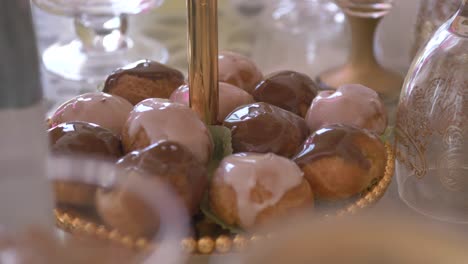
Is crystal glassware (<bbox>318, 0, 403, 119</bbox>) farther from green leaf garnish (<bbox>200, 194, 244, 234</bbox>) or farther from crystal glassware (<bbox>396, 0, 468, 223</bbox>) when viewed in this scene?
green leaf garnish (<bbox>200, 194, 244, 234</bbox>)

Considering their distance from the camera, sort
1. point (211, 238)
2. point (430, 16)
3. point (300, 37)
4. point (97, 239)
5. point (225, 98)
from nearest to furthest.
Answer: point (97, 239) → point (211, 238) → point (225, 98) → point (430, 16) → point (300, 37)

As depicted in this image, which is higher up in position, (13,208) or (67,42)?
(13,208)

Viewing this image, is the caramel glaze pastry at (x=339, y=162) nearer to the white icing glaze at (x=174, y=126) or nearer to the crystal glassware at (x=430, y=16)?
the white icing glaze at (x=174, y=126)

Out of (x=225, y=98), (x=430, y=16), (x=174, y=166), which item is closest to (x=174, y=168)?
(x=174, y=166)

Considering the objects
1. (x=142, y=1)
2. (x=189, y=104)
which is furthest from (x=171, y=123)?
(x=142, y=1)

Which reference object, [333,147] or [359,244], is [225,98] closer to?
[333,147]

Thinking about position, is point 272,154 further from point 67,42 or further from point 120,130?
point 67,42
